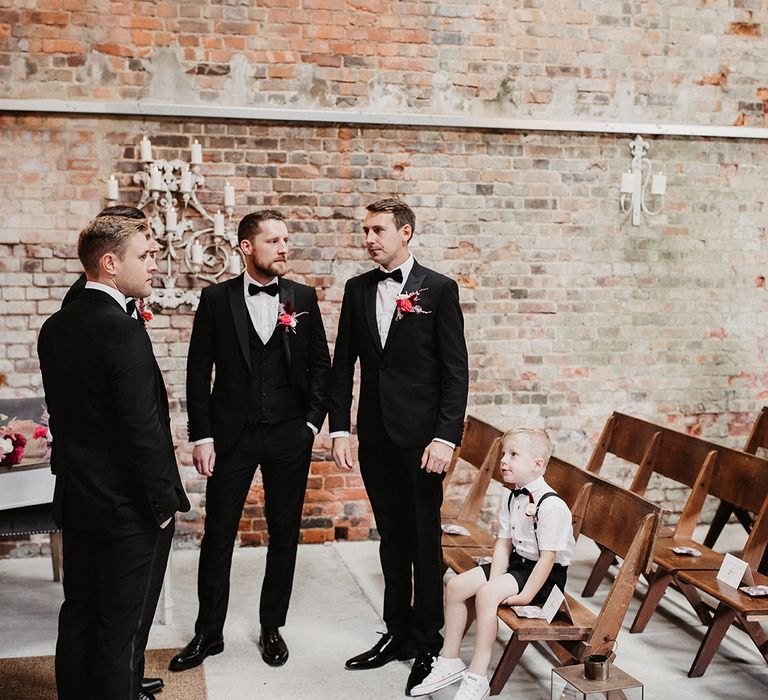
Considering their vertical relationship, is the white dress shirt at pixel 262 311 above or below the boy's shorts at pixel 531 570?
above

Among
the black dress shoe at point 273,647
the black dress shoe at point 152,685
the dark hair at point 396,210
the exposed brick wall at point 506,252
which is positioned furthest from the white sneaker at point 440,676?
the exposed brick wall at point 506,252

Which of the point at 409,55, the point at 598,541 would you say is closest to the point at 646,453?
the point at 598,541

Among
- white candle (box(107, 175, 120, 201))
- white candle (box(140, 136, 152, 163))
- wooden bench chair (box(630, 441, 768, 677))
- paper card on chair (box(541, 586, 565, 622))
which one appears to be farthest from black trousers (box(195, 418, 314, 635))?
white candle (box(140, 136, 152, 163))

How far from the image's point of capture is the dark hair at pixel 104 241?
2.95m

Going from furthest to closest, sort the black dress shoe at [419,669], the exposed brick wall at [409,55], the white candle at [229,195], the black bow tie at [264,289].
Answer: the white candle at [229,195] → the exposed brick wall at [409,55] → the black bow tie at [264,289] → the black dress shoe at [419,669]

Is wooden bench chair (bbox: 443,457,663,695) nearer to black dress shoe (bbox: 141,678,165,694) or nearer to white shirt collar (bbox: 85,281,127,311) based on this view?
black dress shoe (bbox: 141,678,165,694)

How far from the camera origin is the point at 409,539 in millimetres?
4078

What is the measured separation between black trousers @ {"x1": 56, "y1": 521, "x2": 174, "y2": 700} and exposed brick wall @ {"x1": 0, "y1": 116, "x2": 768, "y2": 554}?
109 inches

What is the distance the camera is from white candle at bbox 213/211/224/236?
5.69m

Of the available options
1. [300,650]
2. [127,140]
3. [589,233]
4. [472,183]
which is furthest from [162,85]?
[300,650]

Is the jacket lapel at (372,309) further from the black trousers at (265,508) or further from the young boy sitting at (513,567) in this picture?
the young boy sitting at (513,567)

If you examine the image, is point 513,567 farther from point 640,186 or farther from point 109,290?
point 640,186

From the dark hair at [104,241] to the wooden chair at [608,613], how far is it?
79.6 inches

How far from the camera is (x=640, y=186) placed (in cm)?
625
